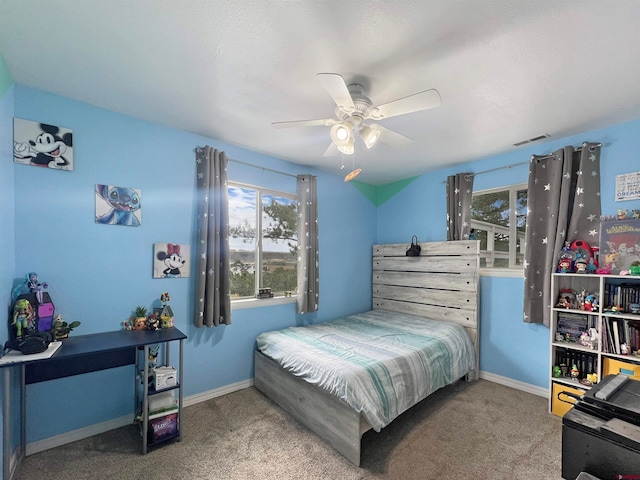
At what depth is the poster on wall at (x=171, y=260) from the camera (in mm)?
2488

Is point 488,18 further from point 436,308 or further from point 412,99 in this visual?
point 436,308

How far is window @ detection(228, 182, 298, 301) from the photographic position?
3.10 m

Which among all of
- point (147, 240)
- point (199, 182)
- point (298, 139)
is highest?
point (298, 139)

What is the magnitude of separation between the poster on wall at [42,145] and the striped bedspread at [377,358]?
2250 mm

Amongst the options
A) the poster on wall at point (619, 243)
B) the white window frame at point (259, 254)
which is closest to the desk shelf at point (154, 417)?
the white window frame at point (259, 254)

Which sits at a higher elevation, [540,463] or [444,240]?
[444,240]

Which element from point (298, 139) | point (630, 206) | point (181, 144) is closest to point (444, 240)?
point (630, 206)

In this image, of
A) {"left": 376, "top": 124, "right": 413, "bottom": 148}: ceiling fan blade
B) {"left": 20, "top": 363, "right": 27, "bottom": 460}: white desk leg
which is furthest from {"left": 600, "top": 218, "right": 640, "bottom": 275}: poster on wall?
{"left": 20, "top": 363, "right": 27, "bottom": 460}: white desk leg

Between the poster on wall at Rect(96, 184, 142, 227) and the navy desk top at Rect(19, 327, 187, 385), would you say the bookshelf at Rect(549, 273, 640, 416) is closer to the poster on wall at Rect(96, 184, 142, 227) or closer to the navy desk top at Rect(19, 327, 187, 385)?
the navy desk top at Rect(19, 327, 187, 385)

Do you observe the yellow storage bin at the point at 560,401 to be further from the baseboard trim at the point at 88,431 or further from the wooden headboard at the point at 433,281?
the baseboard trim at the point at 88,431

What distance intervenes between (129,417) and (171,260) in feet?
4.29

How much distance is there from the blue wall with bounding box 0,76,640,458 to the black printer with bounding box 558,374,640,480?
93.5 inches

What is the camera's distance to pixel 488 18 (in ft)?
4.51

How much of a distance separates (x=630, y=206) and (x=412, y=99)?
2.33 meters
